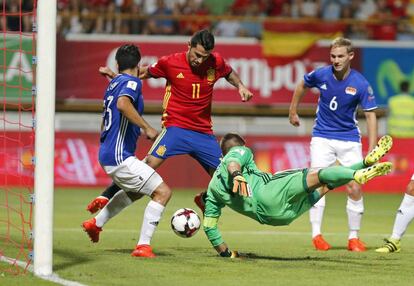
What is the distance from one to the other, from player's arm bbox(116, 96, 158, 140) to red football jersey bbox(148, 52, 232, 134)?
150 cm

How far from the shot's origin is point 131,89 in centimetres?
1036

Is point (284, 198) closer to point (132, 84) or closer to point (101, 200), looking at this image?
point (132, 84)

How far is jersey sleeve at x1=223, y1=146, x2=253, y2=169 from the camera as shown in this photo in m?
9.90

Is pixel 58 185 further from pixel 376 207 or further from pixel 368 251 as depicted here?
pixel 368 251

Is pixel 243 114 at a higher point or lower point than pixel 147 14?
lower

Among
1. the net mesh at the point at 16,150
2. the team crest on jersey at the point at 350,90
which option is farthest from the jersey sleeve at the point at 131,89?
the team crest on jersey at the point at 350,90

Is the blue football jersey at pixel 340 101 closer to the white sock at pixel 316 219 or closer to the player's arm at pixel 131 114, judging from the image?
the white sock at pixel 316 219

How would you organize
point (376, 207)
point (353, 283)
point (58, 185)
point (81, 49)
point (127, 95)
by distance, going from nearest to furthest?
point (353, 283)
point (127, 95)
point (376, 207)
point (58, 185)
point (81, 49)

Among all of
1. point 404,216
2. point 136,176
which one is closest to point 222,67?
point 136,176

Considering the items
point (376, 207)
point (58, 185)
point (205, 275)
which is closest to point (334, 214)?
point (376, 207)

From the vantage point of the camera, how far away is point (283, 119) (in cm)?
2583

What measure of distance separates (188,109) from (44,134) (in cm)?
319

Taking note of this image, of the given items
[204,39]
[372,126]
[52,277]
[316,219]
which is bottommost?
[316,219]

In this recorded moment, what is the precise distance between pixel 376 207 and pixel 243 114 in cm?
695
